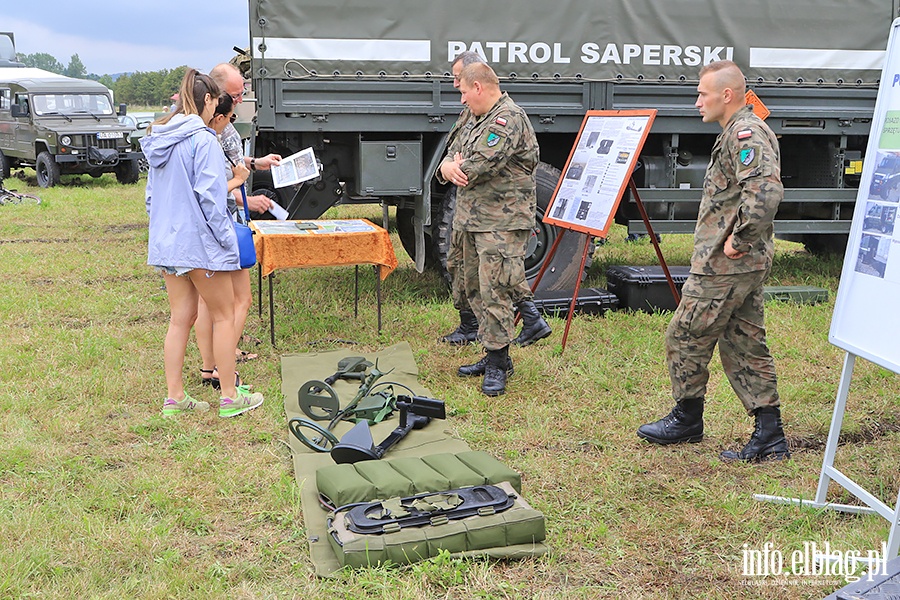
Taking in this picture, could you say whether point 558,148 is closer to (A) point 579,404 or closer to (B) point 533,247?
(B) point 533,247

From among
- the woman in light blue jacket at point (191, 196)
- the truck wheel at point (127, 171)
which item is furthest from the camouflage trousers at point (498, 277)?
the truck wheel at point (127, 171)

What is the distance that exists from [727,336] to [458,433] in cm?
135

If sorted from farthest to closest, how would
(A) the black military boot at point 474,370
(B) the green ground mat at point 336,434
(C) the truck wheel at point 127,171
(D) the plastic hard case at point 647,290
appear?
(C) the truck wheel at point 127,171
(D) the plastic hard case at point 647,290
(A) the black military boot at point 474,370
(B) the green ground mat at point 336,434

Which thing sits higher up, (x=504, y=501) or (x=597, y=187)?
(x=597, y=187)

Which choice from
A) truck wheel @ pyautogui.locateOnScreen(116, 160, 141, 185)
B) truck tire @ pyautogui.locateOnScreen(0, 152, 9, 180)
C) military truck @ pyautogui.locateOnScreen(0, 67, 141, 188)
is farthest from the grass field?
truck tire @ pyautogui.locateOnScreen(0, 152, 9, 180)

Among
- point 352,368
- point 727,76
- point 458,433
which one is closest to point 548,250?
point 352,368

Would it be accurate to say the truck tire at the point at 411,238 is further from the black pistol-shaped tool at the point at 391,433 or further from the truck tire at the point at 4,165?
the truck tire at the point at 4,165

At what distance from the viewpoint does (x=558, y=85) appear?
6.55 metres

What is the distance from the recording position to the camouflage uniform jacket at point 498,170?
468 cm

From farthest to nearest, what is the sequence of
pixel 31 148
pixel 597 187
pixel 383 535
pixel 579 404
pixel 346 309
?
pixel 31 148 → pixel 346 309 → pixel 597 187 → pixel 579 404 → pixel 383 535

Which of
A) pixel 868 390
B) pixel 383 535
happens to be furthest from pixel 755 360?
pixel 383 535

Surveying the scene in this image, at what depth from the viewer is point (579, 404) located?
15.4ft

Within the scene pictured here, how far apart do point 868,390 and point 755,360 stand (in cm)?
147

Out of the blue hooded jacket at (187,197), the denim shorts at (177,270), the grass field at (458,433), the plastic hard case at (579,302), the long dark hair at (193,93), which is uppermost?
the long dark hair at (193,93)
